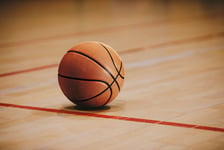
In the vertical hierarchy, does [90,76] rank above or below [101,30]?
below

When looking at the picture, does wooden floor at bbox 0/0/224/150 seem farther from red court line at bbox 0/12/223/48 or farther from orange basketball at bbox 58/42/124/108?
orange basketball at bbox 58/42/124/108

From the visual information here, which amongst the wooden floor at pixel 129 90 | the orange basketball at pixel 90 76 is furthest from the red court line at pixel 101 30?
the orange basketball at pixel 90 76

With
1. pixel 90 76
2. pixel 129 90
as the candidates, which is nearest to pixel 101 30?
pixel 129 90

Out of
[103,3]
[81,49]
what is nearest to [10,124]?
[81,49]

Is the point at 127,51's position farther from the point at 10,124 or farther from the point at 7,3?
the point at 7,3

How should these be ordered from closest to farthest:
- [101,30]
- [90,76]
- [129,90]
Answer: [90,76]
[129,90]
[101,30]

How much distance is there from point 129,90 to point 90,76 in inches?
53.1

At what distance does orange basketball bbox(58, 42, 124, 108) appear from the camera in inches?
228

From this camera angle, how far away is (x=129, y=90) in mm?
7035

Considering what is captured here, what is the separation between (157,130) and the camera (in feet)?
16.7

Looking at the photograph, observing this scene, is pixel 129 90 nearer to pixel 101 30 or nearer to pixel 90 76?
pixel 90 76

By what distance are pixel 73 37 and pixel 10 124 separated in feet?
24.5

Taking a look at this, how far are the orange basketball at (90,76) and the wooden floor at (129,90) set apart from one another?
18 cm

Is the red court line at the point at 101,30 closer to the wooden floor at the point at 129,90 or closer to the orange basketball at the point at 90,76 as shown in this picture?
the wooden floor at the point at 129,90
